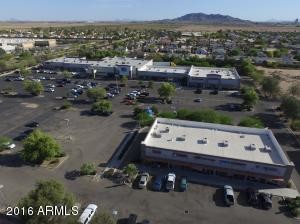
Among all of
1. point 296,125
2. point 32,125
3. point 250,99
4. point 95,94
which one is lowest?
point 32,125

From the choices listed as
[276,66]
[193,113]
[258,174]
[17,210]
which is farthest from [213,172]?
[276,66]

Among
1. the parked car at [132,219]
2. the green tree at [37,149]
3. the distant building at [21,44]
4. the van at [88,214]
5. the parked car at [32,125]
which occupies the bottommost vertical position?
the distant building at [21,44]

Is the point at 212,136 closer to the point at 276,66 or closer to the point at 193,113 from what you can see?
the point at 193,113

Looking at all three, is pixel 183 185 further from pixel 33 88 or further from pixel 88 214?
pixel 33 88

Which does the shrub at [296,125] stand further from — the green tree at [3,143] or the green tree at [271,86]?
the green tree at [3,143]

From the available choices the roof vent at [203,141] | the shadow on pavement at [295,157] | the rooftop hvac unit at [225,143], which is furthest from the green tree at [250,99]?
the roof vent at [203,141]

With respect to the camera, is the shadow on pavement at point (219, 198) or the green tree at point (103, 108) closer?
the shadow on pavement at point (219, 198)

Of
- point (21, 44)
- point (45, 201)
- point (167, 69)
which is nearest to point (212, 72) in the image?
point (167, 69)
